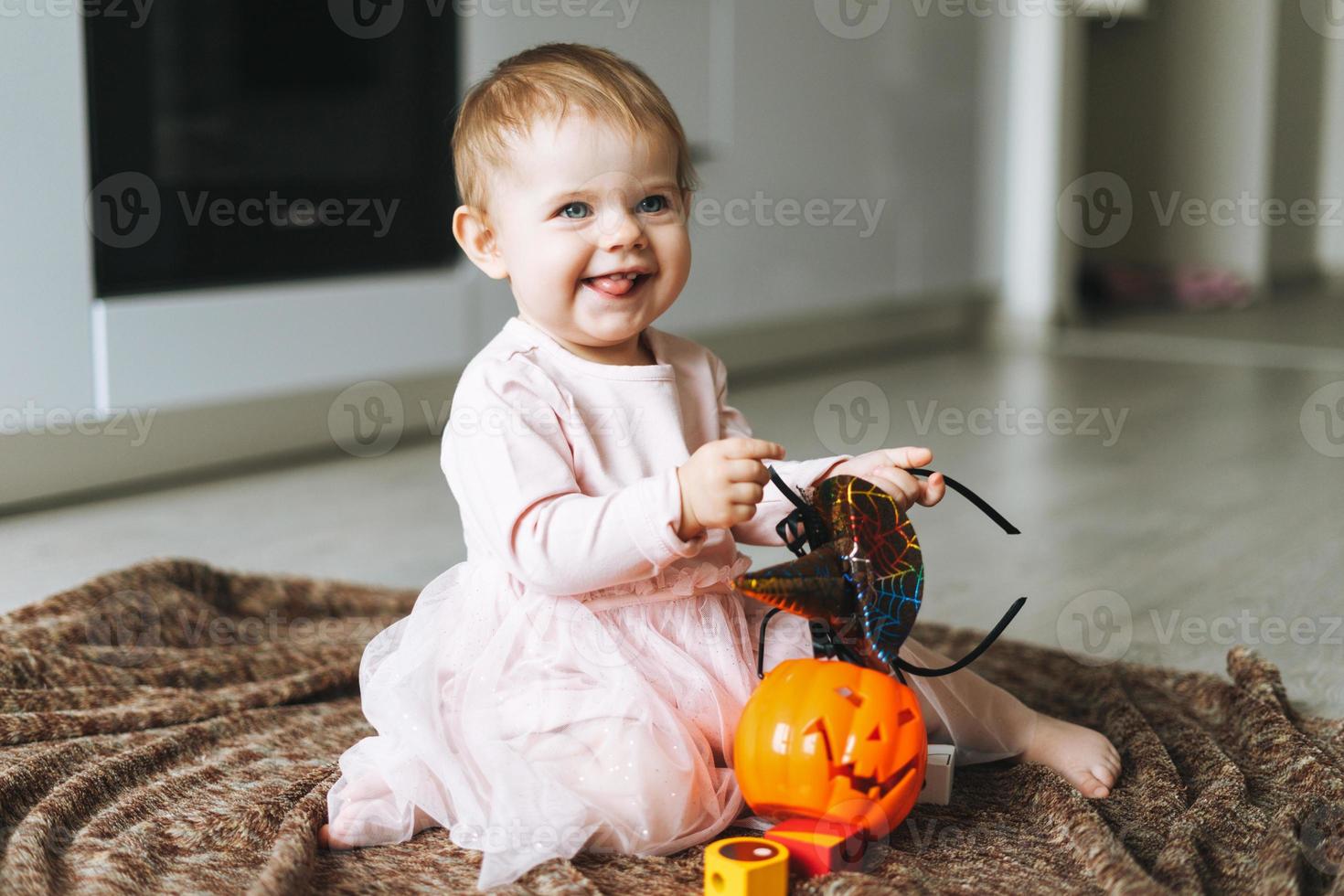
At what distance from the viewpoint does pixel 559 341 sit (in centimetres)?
100

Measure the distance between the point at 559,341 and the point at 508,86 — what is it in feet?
0.57

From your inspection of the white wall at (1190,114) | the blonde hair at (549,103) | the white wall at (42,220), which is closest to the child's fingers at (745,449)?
the blonde hair at (549,103)

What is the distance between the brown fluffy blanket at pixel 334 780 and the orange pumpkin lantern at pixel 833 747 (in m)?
0.04

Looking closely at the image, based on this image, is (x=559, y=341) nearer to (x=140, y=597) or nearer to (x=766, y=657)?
(x=766, y=657)

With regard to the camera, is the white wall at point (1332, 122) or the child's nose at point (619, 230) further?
the white wall at point (1332, 122)

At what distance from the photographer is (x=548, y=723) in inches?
35.6

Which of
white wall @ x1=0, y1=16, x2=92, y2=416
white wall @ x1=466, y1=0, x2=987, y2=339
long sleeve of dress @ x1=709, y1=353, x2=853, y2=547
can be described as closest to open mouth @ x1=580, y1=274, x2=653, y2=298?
long sleeve of dress @ x1=709, y1=353, x2=853, y2=547

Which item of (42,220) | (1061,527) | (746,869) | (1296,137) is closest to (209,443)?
(42,220)

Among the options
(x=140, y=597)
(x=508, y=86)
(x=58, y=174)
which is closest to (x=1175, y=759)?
(x=508, y=86)

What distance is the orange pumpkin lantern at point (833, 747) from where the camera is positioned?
0.84m

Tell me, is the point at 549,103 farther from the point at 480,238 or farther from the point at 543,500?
the point at 543,500

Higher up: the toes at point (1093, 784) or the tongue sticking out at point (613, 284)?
the tongue sticking out at point (613, 284)

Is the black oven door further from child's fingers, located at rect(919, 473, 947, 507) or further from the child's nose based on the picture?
child's fingers, located at rect(919, 473, 947, 507)

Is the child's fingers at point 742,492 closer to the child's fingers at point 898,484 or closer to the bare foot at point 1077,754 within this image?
the child's fingers at point 898,484
